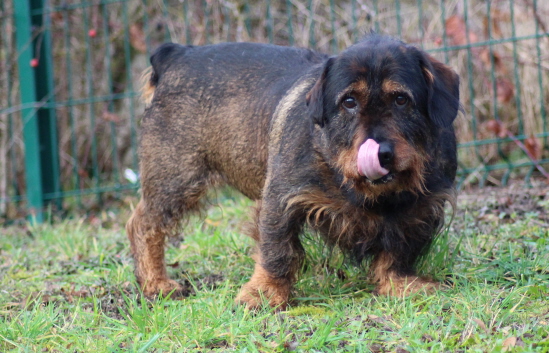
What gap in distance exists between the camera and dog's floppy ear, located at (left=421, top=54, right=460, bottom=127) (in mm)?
3502

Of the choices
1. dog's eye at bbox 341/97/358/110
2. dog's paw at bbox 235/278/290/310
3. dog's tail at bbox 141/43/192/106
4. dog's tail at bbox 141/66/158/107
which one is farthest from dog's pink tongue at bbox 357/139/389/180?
dog's tail at bbox 141/66/158/107

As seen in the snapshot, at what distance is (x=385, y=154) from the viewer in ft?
10.6

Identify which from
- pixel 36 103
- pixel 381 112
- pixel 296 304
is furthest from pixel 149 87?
pixel 36 103

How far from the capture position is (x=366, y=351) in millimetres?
2973

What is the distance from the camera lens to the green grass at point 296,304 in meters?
3.13

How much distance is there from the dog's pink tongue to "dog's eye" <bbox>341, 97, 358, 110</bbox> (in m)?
0.28

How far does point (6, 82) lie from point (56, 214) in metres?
2.51

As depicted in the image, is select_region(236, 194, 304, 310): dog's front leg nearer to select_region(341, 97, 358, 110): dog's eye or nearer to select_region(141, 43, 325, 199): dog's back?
select_region(141, 43, 325, 199): dog's back

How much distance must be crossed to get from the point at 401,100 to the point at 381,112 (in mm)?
138

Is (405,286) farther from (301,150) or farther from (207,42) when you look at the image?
(207,42)

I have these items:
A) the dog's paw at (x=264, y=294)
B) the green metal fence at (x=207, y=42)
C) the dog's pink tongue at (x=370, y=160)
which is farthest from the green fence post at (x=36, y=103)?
the dog's pink tongue at (x=370, y=160)

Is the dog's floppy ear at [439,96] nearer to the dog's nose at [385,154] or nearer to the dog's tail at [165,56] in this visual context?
the dog's nose at [385,154]

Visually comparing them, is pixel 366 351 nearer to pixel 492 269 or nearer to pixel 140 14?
pixel 492 269

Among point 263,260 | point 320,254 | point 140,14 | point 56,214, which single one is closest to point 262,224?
point 263,260
